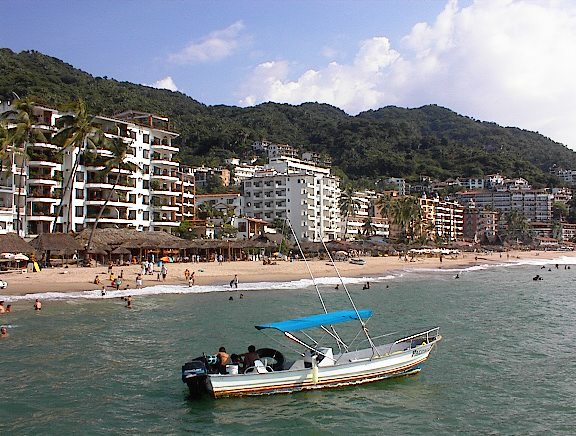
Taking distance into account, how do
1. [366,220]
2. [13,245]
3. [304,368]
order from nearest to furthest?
[304,368], [13,245], [366,220]

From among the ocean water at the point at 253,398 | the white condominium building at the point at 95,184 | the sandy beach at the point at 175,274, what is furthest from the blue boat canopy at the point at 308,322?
the white condominium building at the point at 95,184

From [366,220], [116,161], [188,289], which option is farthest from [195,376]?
[366,220]

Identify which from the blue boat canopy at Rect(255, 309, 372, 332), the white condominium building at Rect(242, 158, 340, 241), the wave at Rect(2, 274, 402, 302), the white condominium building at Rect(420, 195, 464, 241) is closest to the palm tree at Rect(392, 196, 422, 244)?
the white condominium building at Rect(420, 195, 464, 241)

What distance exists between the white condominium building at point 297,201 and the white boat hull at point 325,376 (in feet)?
295

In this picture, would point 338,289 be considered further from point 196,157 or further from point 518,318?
point 196,157

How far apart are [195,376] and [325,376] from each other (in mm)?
4260

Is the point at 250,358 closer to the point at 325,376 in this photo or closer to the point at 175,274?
the point at 325,376

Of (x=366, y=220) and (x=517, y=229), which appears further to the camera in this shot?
(x=517, y=229)

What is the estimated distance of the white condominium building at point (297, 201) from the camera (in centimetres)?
11362

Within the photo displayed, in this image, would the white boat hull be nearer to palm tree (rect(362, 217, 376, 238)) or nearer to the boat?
the boat

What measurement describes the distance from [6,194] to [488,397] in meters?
60.1

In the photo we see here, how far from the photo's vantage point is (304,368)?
1850cm

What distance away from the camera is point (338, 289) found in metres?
54.4

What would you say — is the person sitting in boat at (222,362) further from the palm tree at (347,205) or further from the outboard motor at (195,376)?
the palm tree at (347,205)
